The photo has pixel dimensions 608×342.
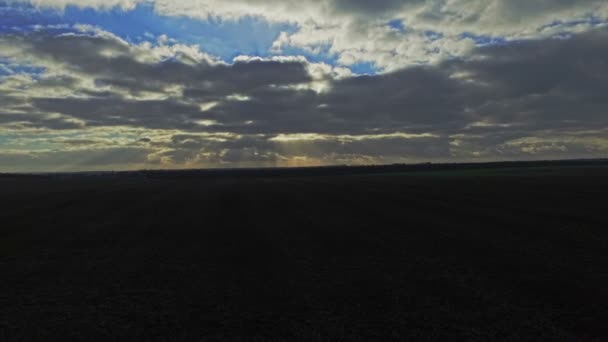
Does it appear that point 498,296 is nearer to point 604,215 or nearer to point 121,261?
point 121,261

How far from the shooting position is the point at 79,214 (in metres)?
34.6

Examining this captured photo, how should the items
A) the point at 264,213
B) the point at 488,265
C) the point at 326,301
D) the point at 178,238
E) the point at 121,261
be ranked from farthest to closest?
the point at 264,213, the point at 178,238, the point at 121,261, the point at 488,265, the point at 326,301

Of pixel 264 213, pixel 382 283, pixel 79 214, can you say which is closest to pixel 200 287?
pixel 382 283

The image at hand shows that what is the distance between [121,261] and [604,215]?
2971 cm

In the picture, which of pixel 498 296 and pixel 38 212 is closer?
pixel 498 296

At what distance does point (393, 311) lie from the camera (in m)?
10.6

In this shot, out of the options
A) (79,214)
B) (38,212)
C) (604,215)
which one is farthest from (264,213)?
(604,215)

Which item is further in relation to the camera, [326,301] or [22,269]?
[22,269]

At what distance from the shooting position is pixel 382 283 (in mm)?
13195

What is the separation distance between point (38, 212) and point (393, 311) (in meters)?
36.7

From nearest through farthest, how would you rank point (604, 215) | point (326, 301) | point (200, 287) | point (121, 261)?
point (326, 301) < point (200, 287) < point (121, 261) < point (604, 215)

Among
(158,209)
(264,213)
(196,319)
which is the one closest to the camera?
(196,319)

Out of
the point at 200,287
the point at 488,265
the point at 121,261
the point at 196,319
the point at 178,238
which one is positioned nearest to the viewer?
the point at 196,319

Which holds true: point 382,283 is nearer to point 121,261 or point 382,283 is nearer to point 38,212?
point 121,261
